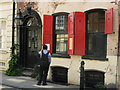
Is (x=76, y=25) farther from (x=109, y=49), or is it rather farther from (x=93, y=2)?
(x=109, y=49)

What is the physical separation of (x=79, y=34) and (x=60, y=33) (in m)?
1.29

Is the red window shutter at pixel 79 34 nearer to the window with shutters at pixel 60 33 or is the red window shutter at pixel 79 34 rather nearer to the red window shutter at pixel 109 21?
the window with shutters at pixel 60 33

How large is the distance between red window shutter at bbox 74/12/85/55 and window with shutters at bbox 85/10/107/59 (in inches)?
10.7

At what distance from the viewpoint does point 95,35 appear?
738 centimetres

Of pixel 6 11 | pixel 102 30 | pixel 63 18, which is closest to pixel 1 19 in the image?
pixel 6 11

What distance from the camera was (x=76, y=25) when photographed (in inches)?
291

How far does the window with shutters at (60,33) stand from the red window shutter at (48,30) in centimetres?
21

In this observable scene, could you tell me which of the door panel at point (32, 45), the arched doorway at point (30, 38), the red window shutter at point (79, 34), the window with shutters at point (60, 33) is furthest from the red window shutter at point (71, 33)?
the door panel at point (32, 45)

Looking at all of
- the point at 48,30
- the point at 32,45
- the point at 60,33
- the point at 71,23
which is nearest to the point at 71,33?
the point at 71,23

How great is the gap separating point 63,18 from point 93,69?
294 centimetres

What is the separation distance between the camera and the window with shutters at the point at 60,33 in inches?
324

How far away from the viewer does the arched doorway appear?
917cm

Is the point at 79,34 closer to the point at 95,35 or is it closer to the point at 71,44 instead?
the point at 71,44

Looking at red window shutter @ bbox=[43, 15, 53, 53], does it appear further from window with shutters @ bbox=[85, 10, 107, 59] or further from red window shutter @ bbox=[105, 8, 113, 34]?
red window shutter @ bbox=[105, 8, 113, 34]
